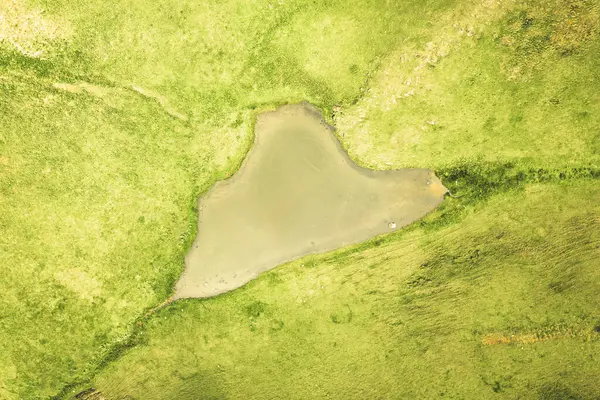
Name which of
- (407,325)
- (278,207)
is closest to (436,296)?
(407,325)

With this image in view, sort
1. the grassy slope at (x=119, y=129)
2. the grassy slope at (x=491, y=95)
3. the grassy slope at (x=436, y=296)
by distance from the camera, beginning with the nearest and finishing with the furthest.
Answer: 1. the grassy slope at (x=491, y=95)
2. the grassy slope at (x=119, y=129)
3. the grassy slope at (x=436, y=296)

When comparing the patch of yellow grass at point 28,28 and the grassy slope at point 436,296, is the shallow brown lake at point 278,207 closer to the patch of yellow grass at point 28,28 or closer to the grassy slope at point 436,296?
the grassy slope at point 436,296

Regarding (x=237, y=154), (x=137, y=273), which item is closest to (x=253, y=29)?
(x=237, y=154)

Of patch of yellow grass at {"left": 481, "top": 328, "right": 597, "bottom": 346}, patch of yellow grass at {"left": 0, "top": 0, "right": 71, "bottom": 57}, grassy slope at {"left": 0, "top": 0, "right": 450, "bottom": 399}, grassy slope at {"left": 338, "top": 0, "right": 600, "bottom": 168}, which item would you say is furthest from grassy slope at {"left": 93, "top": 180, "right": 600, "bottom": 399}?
patch of yellow grass at {"left": 0, "top": 0, "right": 71, "bottom": 57}

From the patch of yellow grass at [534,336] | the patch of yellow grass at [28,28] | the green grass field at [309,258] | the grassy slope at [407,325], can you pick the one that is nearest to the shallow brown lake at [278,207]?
the green grass field at [309,258]

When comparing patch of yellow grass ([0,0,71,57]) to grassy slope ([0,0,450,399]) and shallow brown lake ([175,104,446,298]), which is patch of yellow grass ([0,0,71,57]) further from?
shallow brown lake ([175,104,446,298])

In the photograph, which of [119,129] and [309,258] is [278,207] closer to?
[309,258]
